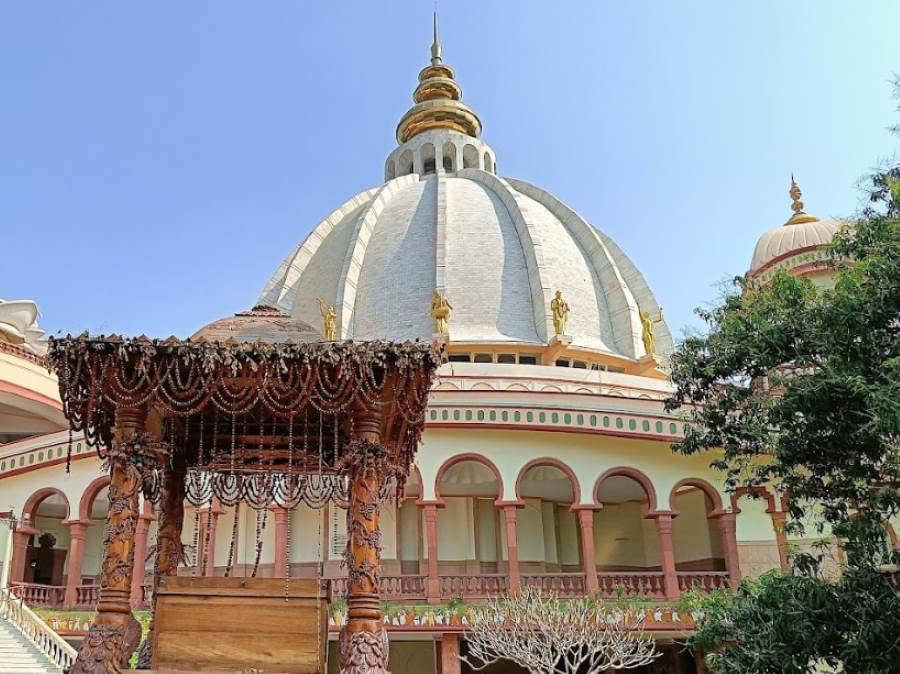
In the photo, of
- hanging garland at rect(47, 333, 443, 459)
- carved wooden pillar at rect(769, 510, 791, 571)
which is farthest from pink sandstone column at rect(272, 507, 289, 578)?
hanging garland at rect(47, 333, 443, 459)

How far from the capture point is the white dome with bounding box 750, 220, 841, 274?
28578 millimetres

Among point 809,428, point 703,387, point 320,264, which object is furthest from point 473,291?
point 809,428

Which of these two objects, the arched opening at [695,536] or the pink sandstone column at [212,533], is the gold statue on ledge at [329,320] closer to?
the pink sandstone column at [212,533]

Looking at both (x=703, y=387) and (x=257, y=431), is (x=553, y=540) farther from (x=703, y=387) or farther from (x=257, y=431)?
(x=257, y=431)

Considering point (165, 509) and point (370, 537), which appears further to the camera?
point (165, 509)

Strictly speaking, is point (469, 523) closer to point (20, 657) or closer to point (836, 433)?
point (20, 657)

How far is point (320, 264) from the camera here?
104 feet

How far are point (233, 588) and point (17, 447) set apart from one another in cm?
1574

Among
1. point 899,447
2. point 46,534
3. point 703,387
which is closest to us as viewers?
point 899,447

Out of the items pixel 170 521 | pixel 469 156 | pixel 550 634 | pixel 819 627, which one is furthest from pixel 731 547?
pixel 469 156

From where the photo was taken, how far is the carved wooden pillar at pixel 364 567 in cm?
747

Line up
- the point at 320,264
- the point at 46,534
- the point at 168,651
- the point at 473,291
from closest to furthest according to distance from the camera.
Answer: the point at 168,651 < the point at 46,534 < the point at 473,291 < the point at 320,264

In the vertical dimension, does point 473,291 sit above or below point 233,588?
above

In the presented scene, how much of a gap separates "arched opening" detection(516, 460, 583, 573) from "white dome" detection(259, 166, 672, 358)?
5.93m
